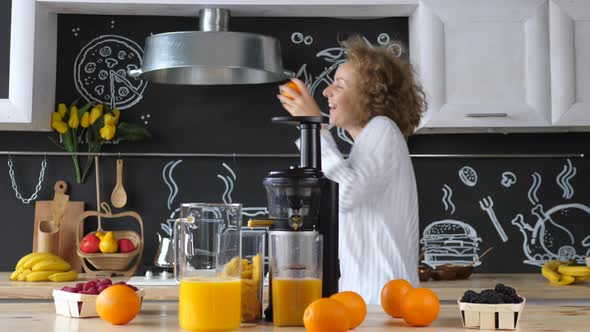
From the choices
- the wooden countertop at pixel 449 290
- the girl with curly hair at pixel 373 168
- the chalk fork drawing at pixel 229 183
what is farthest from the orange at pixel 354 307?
the chalk fork drawing at pixel 229 183

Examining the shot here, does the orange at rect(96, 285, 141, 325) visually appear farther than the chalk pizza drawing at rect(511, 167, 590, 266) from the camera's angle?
No

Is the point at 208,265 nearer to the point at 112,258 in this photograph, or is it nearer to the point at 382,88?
the point at 382,88

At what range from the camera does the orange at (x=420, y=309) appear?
54.2 inches

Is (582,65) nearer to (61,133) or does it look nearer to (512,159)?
Result: (512,159)

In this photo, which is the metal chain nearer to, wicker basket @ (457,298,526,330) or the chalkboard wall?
the chalkboard wall

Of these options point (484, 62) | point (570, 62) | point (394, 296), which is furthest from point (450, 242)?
point (394, 296)

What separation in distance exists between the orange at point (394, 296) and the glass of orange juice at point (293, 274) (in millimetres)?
148

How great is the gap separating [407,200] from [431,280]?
971 millimetres

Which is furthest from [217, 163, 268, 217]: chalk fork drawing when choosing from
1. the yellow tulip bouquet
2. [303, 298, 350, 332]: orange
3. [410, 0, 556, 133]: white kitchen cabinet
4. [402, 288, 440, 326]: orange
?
[303, 298, 350, 332]: orange

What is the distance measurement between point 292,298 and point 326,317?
164mm

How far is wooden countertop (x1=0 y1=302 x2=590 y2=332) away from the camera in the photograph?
4.48 feet

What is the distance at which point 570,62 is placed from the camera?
3.14 metres

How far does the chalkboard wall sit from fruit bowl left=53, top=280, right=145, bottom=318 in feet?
6.45

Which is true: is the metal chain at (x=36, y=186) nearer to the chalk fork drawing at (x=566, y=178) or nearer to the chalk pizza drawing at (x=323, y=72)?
the chalk pizza drawing at (x=323, y=72)
